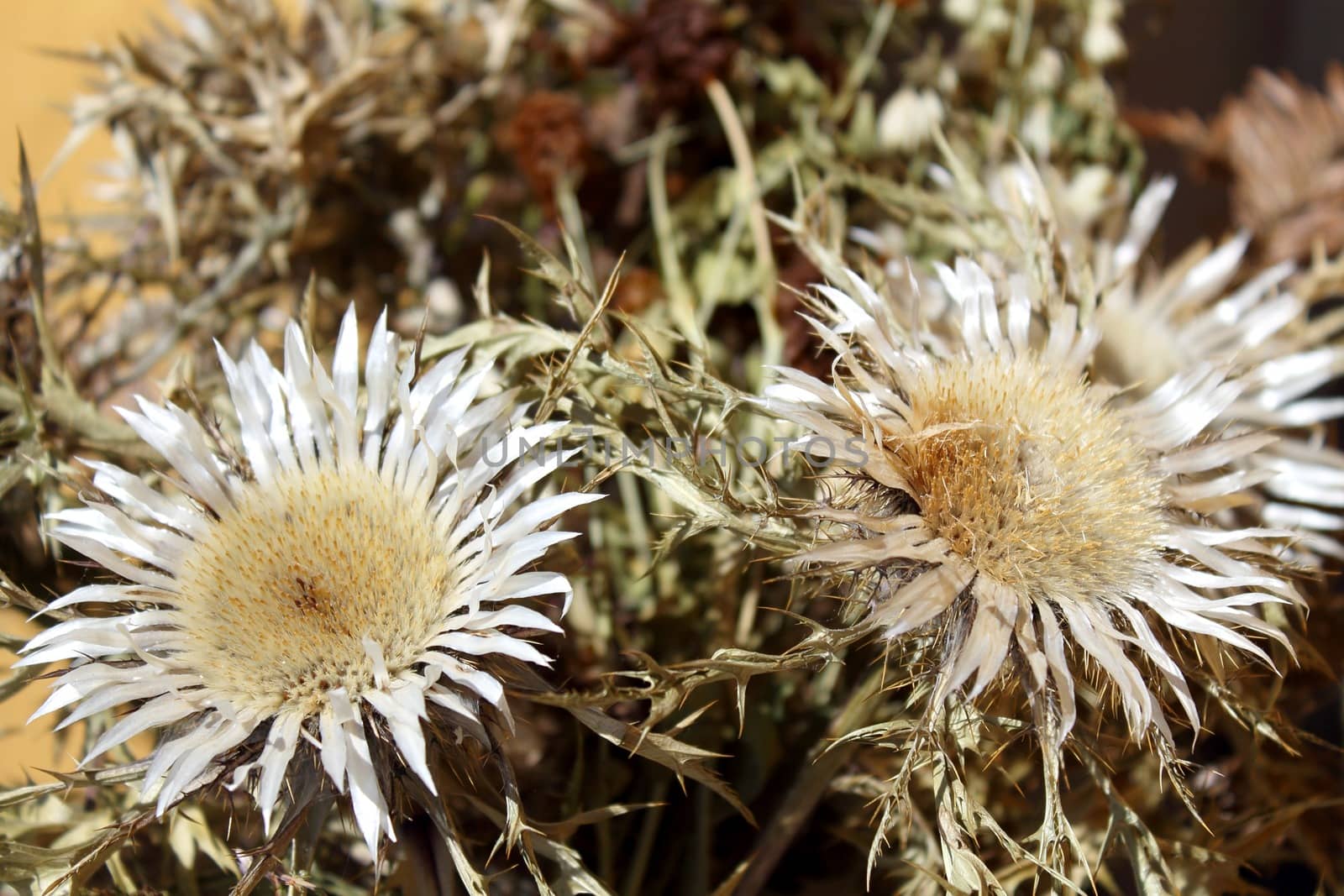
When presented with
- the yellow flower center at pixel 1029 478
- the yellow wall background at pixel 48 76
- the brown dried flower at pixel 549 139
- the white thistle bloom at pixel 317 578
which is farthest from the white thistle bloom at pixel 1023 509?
the yellow wall background at pixel 48 76

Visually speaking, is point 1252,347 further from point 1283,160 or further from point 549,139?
point 549,139

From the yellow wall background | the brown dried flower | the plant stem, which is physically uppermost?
the yellow wall background

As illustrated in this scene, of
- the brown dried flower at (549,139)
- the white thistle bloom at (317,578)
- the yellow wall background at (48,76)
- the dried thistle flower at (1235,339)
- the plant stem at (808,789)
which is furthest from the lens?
the yellow wall background at (48,76)

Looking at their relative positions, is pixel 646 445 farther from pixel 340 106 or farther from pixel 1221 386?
pixel 340 106

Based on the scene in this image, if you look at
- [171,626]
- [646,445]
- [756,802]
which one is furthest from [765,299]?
[171,626]

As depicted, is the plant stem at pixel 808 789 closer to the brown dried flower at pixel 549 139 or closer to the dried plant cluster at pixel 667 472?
the dried plant cluster at pixel 667 472

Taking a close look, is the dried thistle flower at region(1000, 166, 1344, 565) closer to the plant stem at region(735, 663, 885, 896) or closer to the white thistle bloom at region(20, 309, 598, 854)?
the plant stem at region(735, 663, 885, 896)

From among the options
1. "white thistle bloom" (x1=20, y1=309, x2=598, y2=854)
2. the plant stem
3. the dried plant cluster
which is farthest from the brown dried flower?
the plant stem
